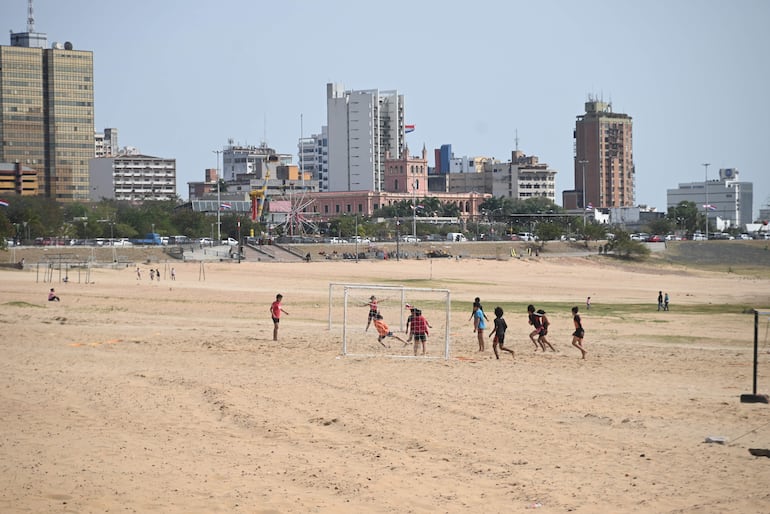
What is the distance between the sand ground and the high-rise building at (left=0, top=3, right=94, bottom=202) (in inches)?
5751

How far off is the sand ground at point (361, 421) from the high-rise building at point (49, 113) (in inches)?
5751

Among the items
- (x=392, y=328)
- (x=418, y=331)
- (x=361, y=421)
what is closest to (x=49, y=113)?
(x=392, y=328)

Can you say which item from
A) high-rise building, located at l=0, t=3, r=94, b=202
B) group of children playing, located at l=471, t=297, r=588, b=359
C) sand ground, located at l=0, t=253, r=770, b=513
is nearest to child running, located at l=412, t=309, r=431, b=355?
sand ground, located at l=0, t=253, r=770, b=513

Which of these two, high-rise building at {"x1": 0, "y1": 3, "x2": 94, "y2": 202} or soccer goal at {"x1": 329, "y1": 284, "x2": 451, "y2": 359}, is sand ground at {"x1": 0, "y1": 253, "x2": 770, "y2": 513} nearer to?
soccer goal at {"x1": 329, "y1": 284, "x2": 451, "y2": 359}

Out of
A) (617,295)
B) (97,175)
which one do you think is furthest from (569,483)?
(97,175)

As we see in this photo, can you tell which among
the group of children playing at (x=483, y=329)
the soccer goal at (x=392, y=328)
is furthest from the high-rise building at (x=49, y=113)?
the group of children playing at (x=483, y=329)

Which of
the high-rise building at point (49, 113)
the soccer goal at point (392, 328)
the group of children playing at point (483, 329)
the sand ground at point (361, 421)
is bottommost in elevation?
the sand ground at point (361, 421)

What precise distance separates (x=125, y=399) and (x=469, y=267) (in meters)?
72.6

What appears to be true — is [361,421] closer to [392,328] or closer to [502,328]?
[502,328]

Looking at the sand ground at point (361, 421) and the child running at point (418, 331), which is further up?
the child running at point (418, 331)

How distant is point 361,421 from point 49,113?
16594cm

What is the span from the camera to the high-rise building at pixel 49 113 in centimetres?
16975

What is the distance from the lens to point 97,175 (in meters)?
193

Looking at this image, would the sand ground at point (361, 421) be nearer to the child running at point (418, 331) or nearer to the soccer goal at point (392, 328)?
the soccer goal at point (392, 328)
